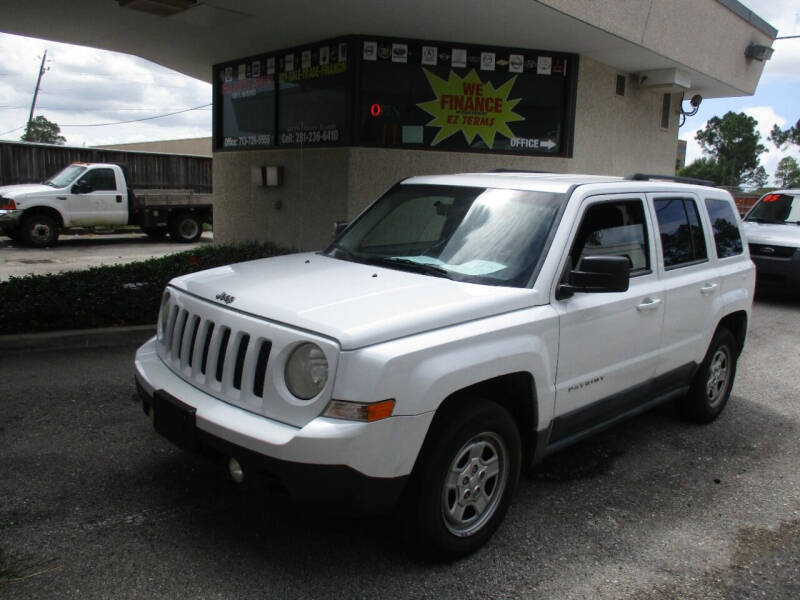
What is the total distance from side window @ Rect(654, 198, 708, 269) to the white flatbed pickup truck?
585 inches

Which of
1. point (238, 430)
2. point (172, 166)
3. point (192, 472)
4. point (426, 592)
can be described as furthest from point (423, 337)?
point (172, 166)

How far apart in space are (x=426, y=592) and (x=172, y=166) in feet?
73.1

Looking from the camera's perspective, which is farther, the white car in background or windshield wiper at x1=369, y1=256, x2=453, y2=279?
the white car in background

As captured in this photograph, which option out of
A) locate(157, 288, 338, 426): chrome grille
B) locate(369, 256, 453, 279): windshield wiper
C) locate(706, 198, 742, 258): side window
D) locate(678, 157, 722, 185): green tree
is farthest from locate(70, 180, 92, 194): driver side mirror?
locate(678, 157, 722, 185): green tree

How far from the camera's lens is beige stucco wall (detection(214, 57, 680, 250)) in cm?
998

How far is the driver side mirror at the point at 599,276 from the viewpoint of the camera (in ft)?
11.7

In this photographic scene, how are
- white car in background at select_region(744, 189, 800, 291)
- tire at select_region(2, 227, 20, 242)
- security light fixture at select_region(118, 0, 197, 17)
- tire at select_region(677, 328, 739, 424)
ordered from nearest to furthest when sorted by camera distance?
tire at select_region(677, 328, 739, 424), security light fixture at select_region(118, 0, 197, 17), white car in background at select_region(744, 189, 800, 291), tire at select_region(2, 227, 20, 242)

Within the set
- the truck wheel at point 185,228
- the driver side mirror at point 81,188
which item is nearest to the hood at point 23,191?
the driver side mirror at point 81,188

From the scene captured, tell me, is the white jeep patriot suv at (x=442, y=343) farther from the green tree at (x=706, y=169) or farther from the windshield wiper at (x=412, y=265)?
the green tree at (x=706, y=169)

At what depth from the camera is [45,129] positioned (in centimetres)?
5838

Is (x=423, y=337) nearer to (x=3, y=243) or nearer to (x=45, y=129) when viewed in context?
(x=3, y=243)

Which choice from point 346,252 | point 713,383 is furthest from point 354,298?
point 713,383

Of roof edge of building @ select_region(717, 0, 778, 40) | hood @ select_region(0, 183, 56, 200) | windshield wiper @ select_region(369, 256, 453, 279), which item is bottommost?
windshield wiper @ select_region(369, 256, 453, 279)

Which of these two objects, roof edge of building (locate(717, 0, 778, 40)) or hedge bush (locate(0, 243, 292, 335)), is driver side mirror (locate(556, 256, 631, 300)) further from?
roof edge of building (locate(717, 0, 778, 40))
